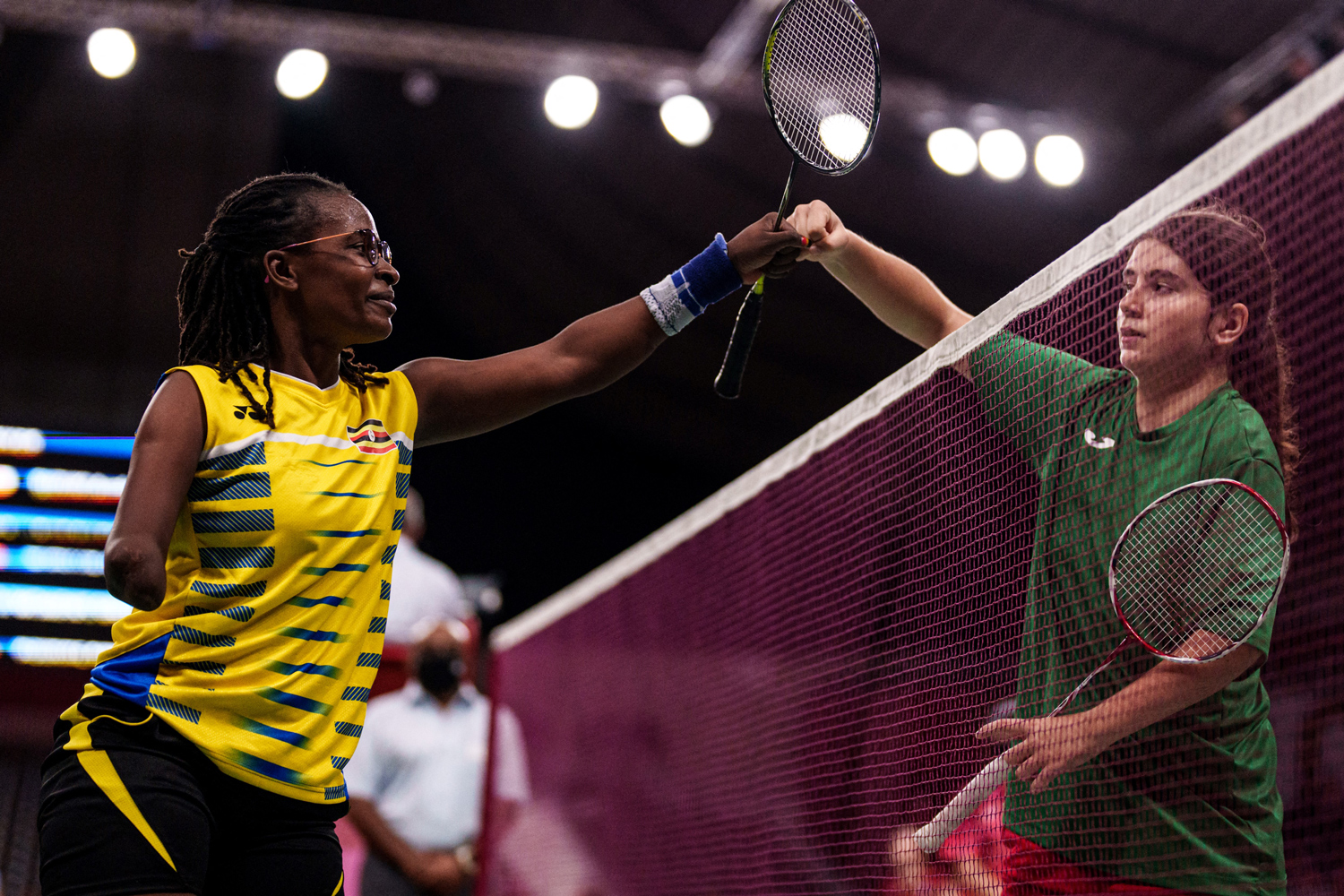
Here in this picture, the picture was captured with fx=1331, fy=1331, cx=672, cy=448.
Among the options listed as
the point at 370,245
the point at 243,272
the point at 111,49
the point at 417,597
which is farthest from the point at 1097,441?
the point at 111,49

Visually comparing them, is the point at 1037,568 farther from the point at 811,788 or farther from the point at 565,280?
the point at 565,280

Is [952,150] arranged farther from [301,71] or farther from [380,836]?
[380,836]

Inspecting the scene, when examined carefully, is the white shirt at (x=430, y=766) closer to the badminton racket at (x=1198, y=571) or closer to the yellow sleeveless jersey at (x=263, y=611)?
the yellow sleeveless jersey at (x=263, y=611)

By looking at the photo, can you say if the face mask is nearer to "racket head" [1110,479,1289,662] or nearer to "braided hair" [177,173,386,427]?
"braided hair" [177,173,386,427]

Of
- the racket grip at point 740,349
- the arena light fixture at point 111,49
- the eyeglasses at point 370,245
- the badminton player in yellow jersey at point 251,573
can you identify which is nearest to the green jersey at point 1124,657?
the racket grip at point 740,349

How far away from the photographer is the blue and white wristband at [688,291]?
2645 millimetres

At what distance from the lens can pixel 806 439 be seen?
351 centimetres

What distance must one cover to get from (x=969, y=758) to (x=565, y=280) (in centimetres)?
995

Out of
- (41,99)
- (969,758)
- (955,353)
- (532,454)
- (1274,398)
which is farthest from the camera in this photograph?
(532,454)

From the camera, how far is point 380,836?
5516mm

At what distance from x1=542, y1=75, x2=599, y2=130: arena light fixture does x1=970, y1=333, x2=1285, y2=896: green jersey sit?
6.89 m

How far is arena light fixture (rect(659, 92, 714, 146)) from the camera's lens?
9.05m

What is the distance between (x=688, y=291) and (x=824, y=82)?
889 mm


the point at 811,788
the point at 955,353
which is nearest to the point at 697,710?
the point at 811,788
